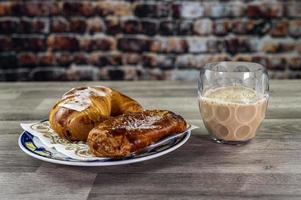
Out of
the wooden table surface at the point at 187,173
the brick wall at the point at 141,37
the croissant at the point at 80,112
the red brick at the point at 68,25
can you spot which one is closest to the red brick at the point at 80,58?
the brick wall at the point at 141,37

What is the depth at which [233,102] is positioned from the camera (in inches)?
31.9

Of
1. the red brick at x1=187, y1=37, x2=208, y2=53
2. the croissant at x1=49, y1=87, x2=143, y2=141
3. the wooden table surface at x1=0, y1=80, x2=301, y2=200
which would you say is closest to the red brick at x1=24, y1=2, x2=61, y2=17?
the red brick at x1=187, y1=37, x2=208, y2=53

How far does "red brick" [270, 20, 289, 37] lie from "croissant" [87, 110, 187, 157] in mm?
1378

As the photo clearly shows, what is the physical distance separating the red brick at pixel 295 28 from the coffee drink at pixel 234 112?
4.24 feet

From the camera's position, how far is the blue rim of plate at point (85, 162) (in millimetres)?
692

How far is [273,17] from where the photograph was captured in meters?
2.03

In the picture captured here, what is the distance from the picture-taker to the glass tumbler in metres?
0.81

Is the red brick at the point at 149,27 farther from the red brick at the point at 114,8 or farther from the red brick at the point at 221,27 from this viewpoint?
the red brick at the point at 221,27

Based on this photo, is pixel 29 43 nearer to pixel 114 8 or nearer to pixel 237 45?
pixel 114 8

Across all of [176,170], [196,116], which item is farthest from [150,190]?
[196,116]

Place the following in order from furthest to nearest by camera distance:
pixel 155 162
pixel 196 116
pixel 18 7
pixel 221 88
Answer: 1. pixel 18 7
2. pixel 196 116
3. pixel 221 88
4. pixel 155 162

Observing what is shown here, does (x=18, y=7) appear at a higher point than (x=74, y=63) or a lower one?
higher

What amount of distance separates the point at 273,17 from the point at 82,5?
0.79m

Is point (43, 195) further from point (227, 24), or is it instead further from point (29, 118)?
point (227, 24)
